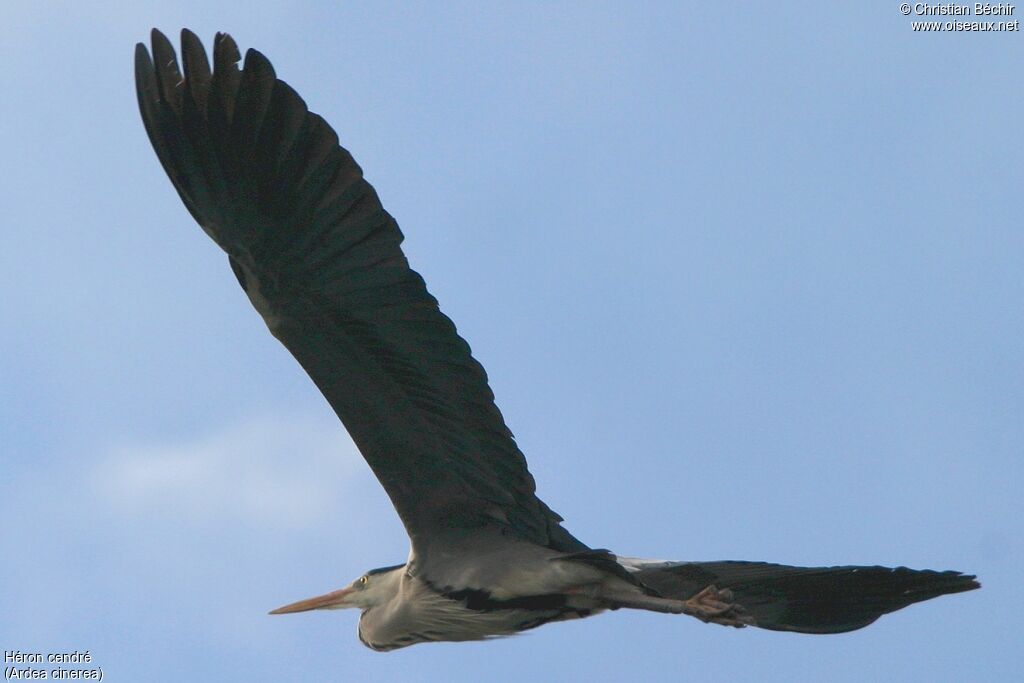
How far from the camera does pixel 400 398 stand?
8.59 m

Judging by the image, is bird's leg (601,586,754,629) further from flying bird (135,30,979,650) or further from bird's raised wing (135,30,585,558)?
bird's raised wing (135,30,585,558)

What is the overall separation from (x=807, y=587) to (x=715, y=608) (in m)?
0.78

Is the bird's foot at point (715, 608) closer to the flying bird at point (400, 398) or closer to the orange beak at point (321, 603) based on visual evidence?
the flying bird at point (400, 398)

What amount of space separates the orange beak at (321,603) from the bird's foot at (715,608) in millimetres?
2047

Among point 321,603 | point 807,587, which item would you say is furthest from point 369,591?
point 807,587

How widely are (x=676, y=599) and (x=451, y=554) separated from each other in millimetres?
1182

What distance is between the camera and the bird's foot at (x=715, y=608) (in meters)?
8.30

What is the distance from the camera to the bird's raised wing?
8.20 meters

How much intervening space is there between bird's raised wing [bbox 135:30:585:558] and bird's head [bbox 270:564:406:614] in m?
0.68

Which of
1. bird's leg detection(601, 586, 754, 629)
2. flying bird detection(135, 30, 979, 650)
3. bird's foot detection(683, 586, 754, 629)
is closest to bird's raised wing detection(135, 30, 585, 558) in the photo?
flying bird detection(135, 30, 979, 650)

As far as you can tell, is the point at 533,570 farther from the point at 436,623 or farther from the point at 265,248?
the point at 265,248

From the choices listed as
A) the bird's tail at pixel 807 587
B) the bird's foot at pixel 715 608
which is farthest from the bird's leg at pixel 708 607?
the bird's tail at pixel 807 587

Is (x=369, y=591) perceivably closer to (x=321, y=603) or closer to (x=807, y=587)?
(x=321, y=603)

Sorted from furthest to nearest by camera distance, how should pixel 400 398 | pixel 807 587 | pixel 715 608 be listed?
1. pixel 807 587
2. pixel 400 398
3. pixel 715 608
